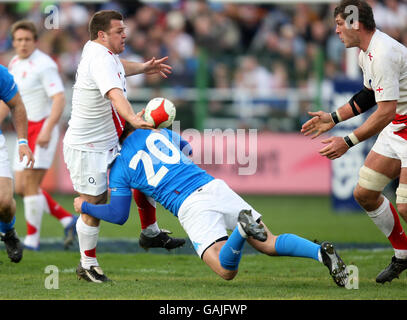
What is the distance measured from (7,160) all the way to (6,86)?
72 cm

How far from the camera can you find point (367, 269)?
299 inches

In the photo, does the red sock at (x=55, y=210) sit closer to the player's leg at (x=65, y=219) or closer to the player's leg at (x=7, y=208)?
the player's leg at (x=65, y=219)

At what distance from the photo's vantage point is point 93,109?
22.9ft

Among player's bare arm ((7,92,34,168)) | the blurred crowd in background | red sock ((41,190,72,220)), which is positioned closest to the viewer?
player's bare arm ((7,92,34,168))

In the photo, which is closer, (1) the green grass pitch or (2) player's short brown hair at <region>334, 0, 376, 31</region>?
(1) the green grass pitch

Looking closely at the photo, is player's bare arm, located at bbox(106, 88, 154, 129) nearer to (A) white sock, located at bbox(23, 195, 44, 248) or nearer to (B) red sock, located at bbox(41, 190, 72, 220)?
(A) white sock, located at bbox(23, 195, 44, 248)

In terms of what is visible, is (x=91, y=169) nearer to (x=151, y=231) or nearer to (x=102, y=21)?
(x=151, y=231)

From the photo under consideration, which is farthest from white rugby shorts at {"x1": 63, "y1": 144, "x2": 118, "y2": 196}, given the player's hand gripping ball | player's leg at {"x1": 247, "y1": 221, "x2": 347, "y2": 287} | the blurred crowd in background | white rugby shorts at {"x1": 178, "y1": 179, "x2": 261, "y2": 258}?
the blurred crowd in background

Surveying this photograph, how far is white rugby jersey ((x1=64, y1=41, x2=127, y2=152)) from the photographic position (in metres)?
6.80

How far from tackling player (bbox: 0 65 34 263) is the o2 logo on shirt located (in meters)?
1.33

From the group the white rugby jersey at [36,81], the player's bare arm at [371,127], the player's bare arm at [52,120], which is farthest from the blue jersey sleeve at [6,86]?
the player's bare arm at [371,127]

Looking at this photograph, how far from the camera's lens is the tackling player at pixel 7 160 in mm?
7237

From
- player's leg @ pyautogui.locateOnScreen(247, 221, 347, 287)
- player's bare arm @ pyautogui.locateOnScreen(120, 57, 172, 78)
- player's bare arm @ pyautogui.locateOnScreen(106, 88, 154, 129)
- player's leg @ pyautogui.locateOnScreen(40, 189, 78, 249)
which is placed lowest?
player's leg @ pyautogui.locateOnScreen(40, 189, 78, 249)

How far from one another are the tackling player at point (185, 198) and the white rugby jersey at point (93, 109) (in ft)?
1.26
